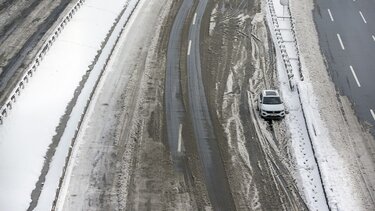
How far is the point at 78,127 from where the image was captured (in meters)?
31.7

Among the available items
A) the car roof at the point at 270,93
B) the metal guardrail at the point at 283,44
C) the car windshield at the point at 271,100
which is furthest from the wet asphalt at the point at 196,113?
the metal guardrail at the point at 283,44

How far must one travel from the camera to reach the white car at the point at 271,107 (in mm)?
33125

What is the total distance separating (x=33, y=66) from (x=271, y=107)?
50.9ft

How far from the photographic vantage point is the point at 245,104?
34.8 meters

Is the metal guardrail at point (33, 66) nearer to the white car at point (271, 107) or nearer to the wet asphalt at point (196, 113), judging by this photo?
the wet asphalt at point (196, 113)

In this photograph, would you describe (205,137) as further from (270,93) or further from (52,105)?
(52,105)

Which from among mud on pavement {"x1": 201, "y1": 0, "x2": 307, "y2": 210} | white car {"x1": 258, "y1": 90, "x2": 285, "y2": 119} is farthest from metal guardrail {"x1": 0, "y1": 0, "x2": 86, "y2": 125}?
white car {"x1": 258, "y1": 90, "x2": 285, "y2": 119}

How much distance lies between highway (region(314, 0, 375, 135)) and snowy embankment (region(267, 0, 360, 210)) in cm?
234

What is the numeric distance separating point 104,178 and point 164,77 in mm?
11547

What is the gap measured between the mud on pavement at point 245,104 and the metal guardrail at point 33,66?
35.2ft

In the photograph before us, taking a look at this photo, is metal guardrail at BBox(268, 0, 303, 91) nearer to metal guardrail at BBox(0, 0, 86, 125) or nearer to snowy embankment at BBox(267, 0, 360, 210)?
snowy embankment at BBox(267, 0, 360, 210)

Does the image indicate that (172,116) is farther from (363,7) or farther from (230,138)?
(363,7)

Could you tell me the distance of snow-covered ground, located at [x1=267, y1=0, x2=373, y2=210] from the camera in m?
27.0

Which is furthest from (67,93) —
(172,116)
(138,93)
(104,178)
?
(104,178)
